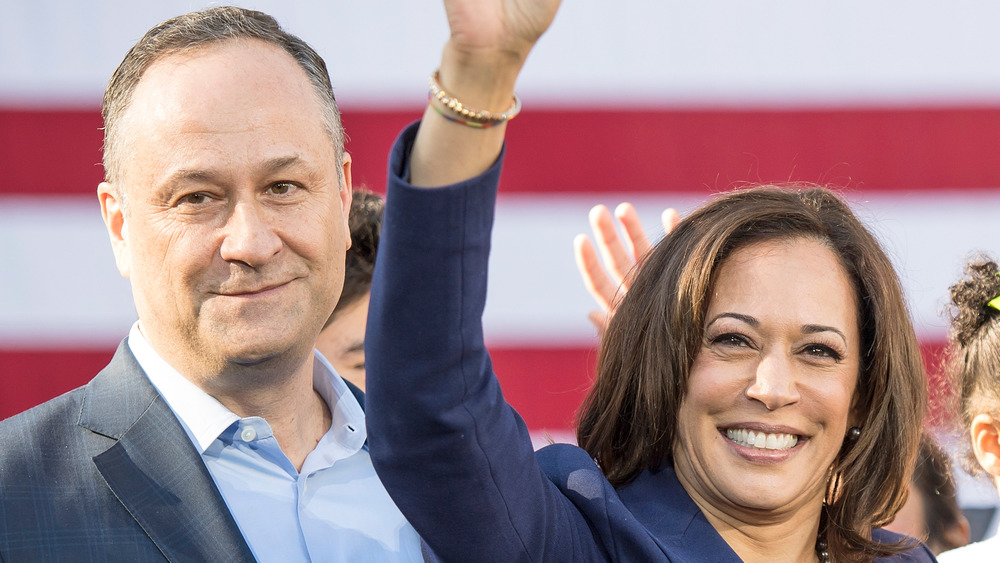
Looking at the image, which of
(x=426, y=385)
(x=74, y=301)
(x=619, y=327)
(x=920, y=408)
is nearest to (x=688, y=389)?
(x=619, y=327)

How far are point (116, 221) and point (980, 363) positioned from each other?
1.63 m

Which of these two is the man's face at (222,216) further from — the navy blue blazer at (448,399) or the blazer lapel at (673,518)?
the blazer lapel at (673,518)

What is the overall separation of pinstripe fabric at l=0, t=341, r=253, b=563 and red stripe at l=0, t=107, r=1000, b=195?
6.53 ft

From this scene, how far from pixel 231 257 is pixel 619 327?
593 millimetres

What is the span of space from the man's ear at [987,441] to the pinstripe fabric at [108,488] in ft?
4.89

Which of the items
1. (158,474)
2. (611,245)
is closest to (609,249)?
(611,245)

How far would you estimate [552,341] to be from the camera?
3324 mm

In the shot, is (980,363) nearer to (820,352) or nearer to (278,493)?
(820,352)

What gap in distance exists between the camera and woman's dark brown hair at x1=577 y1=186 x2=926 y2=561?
1.54 m

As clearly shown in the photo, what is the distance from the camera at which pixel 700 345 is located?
5.02 feet

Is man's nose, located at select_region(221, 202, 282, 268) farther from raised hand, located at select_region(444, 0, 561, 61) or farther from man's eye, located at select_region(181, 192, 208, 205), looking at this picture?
raised hand, located at select_region(444, 0, 561, 61)

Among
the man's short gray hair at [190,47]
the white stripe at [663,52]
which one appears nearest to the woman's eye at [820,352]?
the man's short gray hair at [190,47]

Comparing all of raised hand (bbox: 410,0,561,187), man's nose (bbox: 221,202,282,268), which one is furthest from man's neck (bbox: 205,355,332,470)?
raised hand (bbox: 410,0,561,187)

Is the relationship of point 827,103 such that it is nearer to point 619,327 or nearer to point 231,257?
point 619,327
